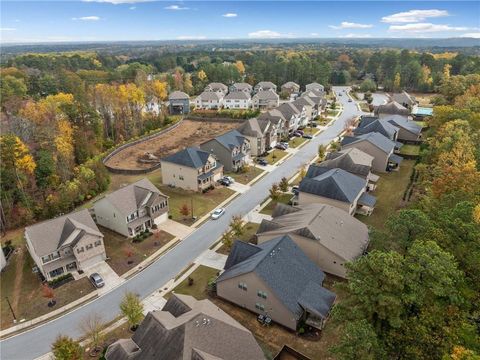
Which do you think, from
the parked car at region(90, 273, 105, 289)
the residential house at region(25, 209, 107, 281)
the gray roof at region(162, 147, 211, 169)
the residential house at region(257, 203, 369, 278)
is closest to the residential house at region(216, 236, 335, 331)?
the residential house at region(257, 203, 369, 278)

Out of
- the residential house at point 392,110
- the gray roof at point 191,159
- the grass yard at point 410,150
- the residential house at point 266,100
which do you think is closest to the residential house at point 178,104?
the residential house at point 266,100

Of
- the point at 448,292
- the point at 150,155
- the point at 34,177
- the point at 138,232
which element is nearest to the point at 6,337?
the point at 138,232

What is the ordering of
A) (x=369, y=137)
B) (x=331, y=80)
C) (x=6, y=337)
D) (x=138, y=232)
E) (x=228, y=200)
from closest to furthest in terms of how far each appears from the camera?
(x=6, y=337) < (x=138, y=232) < (x=228, y=200) < (x=369, y=137) < (x=331, y=80)

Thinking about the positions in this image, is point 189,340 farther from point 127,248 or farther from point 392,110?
point 392,110

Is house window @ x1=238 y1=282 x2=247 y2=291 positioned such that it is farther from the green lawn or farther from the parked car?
the parked car

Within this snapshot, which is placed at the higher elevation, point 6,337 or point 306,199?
point 306,199

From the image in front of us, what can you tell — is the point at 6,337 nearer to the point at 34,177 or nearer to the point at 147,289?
the point at 147,289

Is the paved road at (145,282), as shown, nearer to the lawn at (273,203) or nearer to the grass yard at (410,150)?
the lawn at (273,203)
